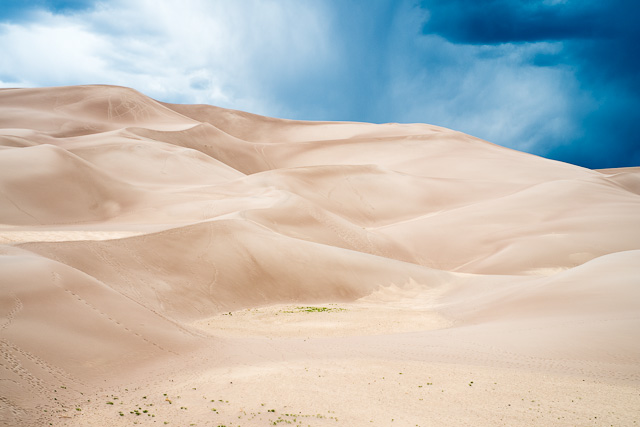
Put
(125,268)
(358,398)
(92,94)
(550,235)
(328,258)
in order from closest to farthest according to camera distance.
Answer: (358,398) → (125,268) → (328,258) → (550,235) → (92,94)

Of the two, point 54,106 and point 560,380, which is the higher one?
point 54,106

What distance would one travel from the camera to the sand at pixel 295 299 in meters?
11.1

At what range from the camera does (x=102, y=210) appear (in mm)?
34531

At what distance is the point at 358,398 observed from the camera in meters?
11.4

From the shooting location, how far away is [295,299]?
2561cm

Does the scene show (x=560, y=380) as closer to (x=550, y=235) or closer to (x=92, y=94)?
(x=550, y=235)

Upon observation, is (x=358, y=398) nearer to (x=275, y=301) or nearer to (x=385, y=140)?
(x=275, y=301)

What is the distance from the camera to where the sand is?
1113 centimetres

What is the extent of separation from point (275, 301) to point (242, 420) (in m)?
14.8

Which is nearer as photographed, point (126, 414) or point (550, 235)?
point (126, 414)

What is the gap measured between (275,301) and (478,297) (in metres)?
9.27

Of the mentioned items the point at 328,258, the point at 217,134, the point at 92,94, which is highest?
the point at 92,94

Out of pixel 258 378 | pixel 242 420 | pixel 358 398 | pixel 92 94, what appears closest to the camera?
pixel 242 420

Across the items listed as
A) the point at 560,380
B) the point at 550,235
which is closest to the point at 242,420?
the point at 560,380
